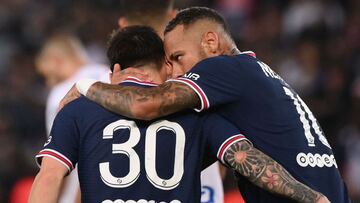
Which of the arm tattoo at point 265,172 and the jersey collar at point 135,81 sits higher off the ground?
the jersey collar at point 135,81

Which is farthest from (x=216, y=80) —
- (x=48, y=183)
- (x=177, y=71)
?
(x=48, y=183)

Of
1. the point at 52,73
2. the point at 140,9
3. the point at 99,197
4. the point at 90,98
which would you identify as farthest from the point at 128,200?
the point at 52,73

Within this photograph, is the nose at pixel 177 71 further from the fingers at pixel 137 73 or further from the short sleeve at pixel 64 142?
the short sleeve at pixel 64 142

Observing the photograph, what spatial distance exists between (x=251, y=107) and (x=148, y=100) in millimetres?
536

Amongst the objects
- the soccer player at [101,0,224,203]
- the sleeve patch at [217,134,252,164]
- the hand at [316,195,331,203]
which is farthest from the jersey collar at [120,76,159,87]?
the soccer player at [101,0,224,203]

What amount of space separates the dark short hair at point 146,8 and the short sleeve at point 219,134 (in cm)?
153

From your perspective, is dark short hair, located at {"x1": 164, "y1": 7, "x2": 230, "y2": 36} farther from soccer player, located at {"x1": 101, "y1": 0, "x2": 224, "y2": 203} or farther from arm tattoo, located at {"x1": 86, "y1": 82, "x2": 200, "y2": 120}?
soccer player, located at {"x1": 101, "y1": 0, "x2": 224, "y2": 203}

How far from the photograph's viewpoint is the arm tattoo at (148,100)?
16.7 feet

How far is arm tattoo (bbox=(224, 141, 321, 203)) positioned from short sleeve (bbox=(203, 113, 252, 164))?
1.2 inches

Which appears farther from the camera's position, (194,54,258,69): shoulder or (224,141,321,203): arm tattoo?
(194,54,258,69): shoulder

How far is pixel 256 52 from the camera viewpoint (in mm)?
13664

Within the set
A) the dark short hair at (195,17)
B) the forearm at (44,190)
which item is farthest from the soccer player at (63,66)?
the forearm at (44,190)

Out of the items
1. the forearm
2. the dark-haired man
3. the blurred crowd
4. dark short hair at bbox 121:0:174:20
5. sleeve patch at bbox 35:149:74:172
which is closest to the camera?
the forearm

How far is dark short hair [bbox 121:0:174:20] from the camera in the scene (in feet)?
21.6
